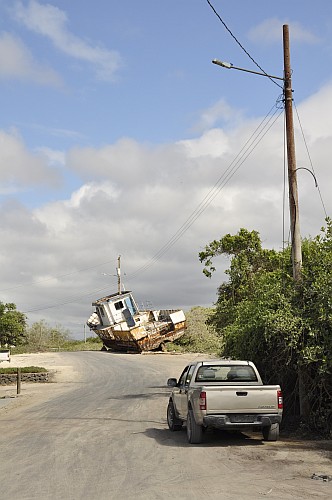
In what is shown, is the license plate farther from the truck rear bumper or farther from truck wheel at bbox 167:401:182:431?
truck wheel at bbox 167:401:182:431

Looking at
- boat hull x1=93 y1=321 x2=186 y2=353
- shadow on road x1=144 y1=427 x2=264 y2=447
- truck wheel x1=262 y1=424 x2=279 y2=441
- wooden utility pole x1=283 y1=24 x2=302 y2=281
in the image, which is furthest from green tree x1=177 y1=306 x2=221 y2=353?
truck wheel x1=262 y1=424 x2=279 y2=441

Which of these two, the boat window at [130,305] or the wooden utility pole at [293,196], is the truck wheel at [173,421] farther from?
the boat window at [130,305]

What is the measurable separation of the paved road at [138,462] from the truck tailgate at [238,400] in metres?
0.73

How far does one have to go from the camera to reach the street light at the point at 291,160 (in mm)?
15422

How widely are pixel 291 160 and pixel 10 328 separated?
75.0 m

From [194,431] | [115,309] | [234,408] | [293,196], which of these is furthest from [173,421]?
[115,309]

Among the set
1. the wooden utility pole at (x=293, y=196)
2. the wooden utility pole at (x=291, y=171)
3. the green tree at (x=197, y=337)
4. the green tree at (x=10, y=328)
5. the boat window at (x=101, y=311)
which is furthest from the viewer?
the green tree at (x=10, y=328)

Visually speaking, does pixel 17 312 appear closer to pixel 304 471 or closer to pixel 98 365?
pixel 98 365

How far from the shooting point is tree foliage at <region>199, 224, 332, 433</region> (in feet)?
43.4

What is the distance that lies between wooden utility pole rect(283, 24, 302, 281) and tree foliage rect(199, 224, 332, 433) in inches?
13.1

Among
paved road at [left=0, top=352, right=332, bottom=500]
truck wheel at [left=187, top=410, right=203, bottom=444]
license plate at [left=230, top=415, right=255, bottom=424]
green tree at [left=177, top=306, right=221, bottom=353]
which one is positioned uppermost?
green tree at [left=177, top=306, right=221, bottom=353]

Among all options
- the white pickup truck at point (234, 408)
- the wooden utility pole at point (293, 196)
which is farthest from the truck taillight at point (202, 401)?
the wooden utility pole at point (293, 196)

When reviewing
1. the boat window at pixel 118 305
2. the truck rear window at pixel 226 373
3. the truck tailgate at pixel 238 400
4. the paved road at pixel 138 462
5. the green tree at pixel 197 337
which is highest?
Answer: the boat window at pixel 118 305

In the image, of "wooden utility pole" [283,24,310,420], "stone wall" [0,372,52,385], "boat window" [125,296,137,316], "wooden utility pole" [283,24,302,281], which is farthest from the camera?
"boat window" [125,296,137,316]
